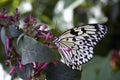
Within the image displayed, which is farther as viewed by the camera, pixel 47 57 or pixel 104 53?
pixel 104 53

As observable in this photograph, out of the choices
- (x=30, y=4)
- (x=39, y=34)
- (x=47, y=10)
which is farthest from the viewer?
(x=47, y=10)

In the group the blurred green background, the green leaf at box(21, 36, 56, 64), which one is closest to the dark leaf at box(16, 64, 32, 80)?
the green leaf at box(21, 36, 56, 64)

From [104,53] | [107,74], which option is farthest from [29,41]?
[104,53]

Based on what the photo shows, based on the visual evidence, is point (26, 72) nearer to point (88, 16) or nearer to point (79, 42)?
point (79, 42)

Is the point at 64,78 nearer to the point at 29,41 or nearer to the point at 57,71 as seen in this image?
the point at 57,71

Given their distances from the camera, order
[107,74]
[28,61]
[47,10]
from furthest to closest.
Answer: [47,10] → [107,74] → [28,61]

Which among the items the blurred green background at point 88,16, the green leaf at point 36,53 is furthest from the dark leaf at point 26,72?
the blurred green background at point 88,16

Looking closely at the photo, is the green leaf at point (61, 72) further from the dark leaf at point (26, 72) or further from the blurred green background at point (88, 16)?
the blurred green background at point (88, 16)
